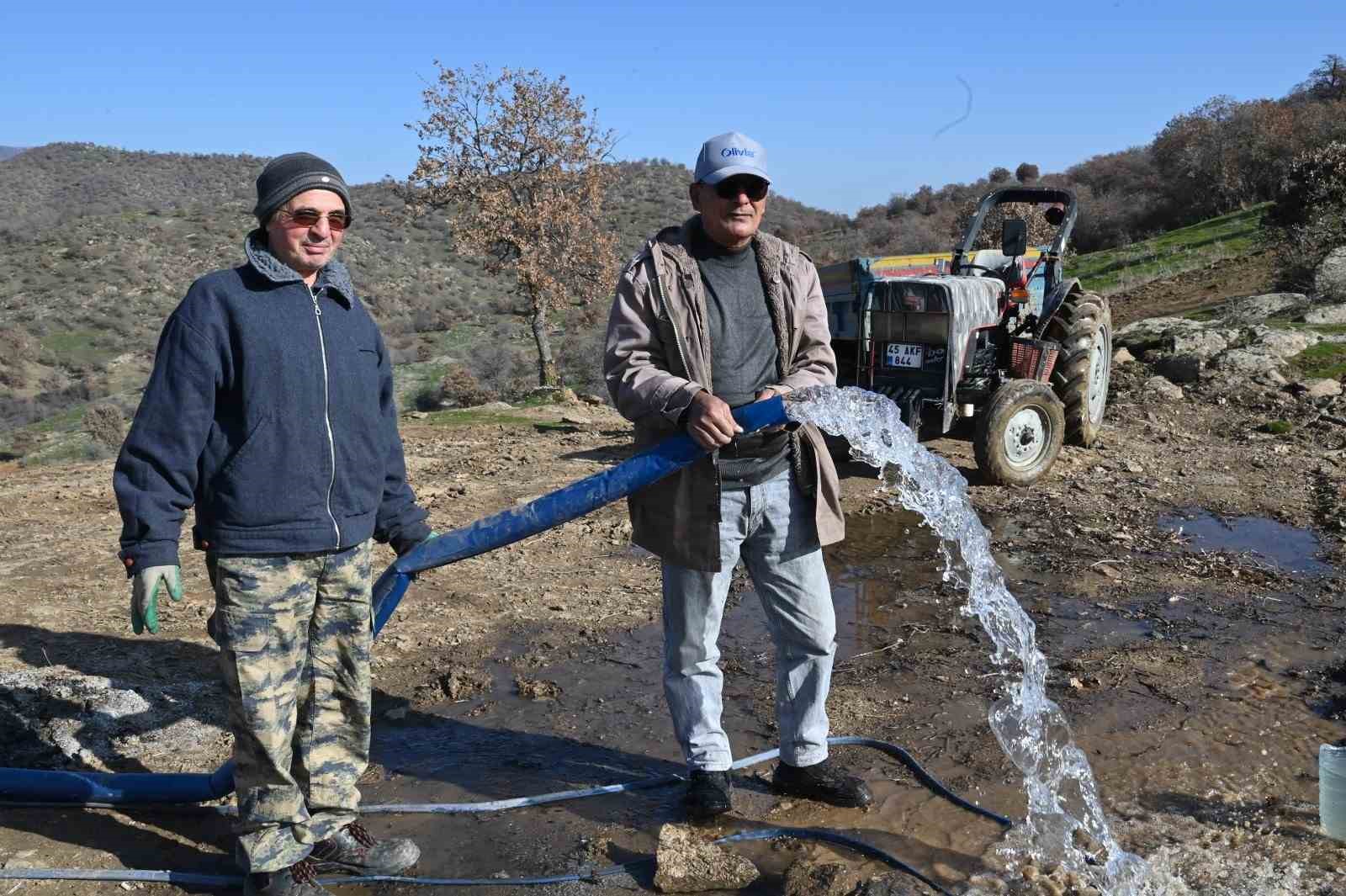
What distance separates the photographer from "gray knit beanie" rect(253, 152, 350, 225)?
2.58 m

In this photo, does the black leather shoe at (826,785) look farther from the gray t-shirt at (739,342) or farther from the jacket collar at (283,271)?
the jacket collar at (283,271)

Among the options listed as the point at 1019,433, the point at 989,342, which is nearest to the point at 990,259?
the point at 989,342

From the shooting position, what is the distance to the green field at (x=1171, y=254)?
17.6 m

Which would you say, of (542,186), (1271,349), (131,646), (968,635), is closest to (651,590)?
(968,635)

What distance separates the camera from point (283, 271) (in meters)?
2.64

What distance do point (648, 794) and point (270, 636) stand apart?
140 centimetres

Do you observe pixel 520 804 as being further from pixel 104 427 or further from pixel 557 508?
pixel 104 427

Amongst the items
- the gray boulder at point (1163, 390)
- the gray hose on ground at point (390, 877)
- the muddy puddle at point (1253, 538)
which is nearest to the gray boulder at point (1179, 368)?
the gray boulder at point (1163, 390)

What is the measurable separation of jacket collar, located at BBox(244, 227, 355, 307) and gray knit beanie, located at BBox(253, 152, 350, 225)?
6 centimetres

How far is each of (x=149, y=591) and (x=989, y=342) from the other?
6.73 meters

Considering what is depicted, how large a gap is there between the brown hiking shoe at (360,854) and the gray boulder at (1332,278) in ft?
42.0

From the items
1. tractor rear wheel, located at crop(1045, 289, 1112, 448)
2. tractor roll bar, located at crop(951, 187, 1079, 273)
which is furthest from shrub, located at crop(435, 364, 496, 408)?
tractor rear wheel, located at crop(1045, 289, 1112, 448)

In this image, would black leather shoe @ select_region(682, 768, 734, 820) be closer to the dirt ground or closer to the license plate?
the dirt ground

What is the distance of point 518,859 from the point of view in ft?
10.1
